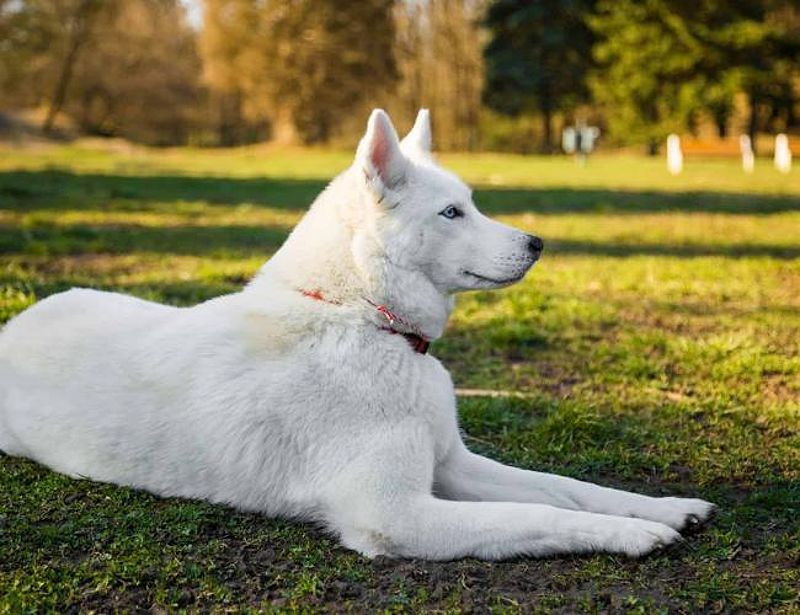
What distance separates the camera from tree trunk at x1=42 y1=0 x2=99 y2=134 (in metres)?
41.8

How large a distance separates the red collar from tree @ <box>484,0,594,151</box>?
41.1m

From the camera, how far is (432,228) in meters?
3.62

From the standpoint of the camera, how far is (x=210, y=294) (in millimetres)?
7527

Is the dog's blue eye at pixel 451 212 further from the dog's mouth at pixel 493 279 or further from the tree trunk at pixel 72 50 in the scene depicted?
the tree trunk at pixel 72 50

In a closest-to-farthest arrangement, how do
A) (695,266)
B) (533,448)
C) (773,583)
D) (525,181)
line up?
(773,583) < (533,448) < (695,266) < (525,181)

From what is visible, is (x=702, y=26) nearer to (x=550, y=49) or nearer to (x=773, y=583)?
(x=550, y=49)

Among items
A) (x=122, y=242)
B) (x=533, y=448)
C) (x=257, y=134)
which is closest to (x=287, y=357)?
(x=533, y=448)

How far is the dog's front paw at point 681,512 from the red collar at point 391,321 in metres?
1.08

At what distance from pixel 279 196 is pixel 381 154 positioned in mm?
13796

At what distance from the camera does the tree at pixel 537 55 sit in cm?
4306

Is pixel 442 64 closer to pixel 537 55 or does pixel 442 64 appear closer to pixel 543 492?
pixel 537 55

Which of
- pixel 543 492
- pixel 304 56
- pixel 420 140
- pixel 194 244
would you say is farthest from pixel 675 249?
pixel 304 56

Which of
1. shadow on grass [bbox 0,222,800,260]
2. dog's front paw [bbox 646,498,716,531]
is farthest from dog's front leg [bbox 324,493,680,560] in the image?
shadow on grass [bbox 0,222,800,260]

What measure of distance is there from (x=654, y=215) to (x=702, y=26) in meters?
29.1
